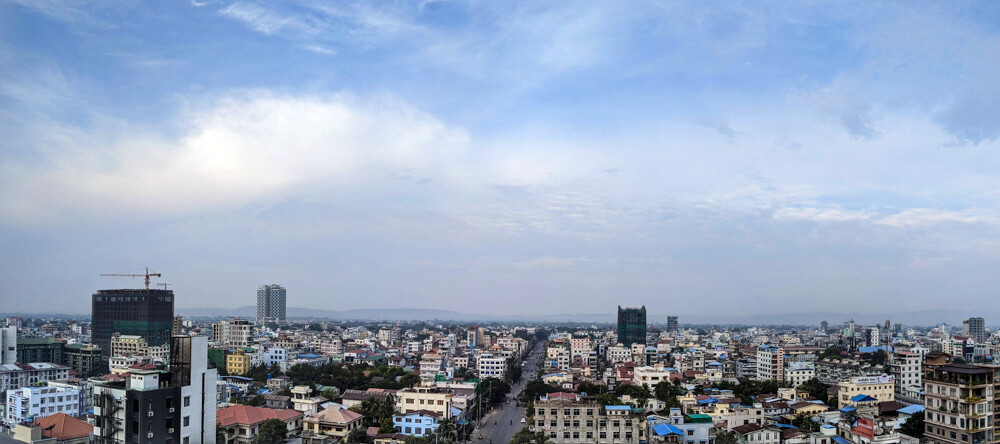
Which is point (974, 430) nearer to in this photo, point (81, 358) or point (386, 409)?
point (386, 409)

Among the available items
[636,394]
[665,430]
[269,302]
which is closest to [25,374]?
[636,394]

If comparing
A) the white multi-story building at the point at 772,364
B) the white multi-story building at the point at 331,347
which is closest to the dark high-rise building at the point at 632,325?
the white multi-story building at the point at 772,364

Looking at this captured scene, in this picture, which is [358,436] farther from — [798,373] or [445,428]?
[798,373]

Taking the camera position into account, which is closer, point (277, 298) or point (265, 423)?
point (265, 423)

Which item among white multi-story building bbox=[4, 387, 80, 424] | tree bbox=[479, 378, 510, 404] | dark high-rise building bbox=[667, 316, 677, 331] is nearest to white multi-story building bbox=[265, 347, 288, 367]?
tree bbox=[479, 378, 510, 404]

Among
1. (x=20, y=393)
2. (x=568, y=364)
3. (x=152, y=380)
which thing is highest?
(x=152, y=380)

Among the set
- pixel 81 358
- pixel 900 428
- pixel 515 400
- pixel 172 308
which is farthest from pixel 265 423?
pixel 172 308
